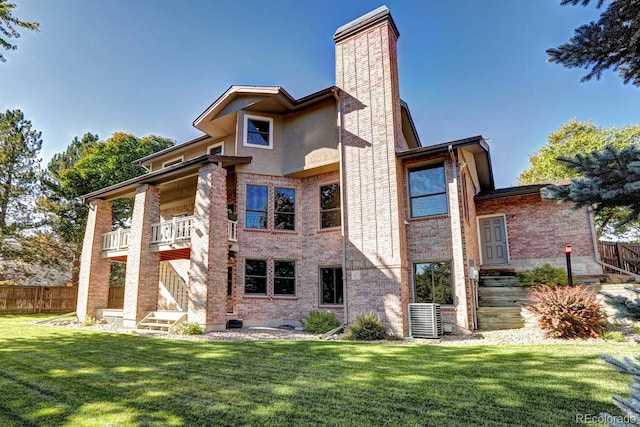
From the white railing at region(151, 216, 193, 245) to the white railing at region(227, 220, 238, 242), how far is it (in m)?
1.41

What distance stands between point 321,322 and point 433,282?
4.09m

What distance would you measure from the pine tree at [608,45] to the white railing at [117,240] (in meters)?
16.9

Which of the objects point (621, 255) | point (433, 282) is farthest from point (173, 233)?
point (621, 255)

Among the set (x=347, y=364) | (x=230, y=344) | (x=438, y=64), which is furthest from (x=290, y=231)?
(x=438, y=64)

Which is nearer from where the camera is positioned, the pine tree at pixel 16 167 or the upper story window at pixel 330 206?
the upper story window at pixel 330 206

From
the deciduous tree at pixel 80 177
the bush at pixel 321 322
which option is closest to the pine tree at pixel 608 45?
the bush at pixel 321 322

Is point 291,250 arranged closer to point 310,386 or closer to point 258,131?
point 258,131

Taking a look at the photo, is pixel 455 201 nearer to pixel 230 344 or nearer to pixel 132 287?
pixel 230 344

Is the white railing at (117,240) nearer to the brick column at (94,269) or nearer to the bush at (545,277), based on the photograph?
the brick column at (94,269)

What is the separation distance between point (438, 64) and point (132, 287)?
54.7ft

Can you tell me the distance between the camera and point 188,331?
11.8 m

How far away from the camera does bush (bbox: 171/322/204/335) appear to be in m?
11.8

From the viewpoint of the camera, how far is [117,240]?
16703 millimetres

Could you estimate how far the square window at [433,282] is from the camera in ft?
39.3
